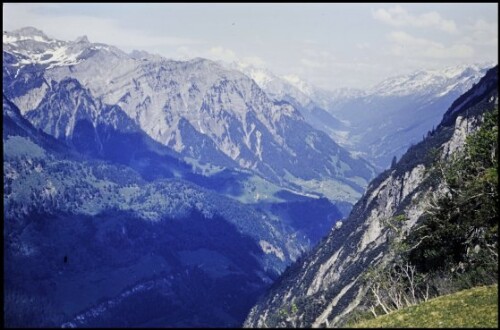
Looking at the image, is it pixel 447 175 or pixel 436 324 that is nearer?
pixel 436 324

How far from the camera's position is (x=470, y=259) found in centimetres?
9738

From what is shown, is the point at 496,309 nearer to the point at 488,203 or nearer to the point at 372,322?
the point at 372,322

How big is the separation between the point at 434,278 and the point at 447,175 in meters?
19.8

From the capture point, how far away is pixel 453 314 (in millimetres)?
60938

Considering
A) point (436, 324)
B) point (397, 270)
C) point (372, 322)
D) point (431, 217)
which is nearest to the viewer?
point (436, 324)

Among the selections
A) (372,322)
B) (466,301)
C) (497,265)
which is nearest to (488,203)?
(497,265)

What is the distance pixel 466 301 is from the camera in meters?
65.0

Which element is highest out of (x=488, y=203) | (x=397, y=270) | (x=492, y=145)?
(x=492, y=145)

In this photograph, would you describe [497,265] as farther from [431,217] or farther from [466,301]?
[466,301]

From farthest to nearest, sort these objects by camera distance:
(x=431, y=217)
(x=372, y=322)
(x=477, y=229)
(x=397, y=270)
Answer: (x=397, y=270) < (x=431, y=217) < (x=477, y=229) < (x=372, y=322)

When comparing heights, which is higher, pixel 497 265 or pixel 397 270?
pixel 497 265

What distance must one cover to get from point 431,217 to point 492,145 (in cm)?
1696

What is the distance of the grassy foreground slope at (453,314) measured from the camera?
2248 inches

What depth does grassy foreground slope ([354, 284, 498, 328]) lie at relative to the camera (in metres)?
57.1
